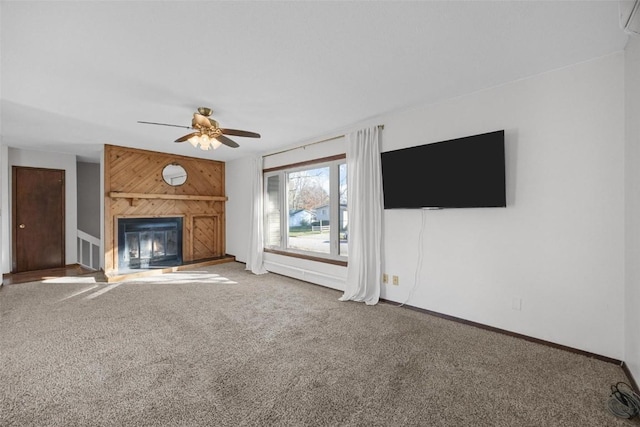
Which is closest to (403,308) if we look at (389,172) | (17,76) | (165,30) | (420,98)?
(389,172)

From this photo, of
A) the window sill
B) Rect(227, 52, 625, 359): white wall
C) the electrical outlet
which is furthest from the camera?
the window sill

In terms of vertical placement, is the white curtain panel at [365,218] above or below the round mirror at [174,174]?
below

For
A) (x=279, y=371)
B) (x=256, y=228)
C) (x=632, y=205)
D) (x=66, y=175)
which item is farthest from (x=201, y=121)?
(x=66, y=175)

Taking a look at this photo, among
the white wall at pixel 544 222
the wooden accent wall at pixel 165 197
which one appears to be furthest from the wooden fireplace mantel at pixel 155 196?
the white wall at pixel 544 222

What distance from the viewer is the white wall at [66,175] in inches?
213

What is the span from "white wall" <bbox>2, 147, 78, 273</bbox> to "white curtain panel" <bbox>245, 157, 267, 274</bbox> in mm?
3847

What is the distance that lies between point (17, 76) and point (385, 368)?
4.12 meters

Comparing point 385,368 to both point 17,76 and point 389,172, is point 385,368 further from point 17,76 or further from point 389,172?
point 17,76

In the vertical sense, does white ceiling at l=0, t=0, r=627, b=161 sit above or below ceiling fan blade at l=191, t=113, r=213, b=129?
above

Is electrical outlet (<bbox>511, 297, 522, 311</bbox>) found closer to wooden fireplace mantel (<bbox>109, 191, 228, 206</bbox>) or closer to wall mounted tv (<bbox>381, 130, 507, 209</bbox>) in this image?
wall mounted tv (<bbox>381, 130, 507, 209</bbox>)

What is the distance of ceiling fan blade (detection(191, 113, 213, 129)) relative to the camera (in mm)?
3152

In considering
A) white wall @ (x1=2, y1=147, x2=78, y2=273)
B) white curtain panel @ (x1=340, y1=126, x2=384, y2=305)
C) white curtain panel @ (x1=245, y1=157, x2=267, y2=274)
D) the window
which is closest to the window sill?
the window

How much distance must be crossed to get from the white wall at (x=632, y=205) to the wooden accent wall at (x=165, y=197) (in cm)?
661

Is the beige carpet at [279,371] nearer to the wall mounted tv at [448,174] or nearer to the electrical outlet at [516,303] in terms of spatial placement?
the electrical outlet at [516,303]
